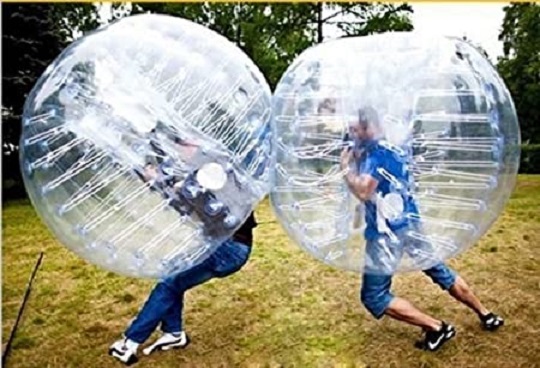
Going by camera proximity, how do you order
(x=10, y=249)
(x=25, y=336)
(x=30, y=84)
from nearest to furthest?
(x=25, y=336)
(x=10, y=249)
(x=30, y=84)

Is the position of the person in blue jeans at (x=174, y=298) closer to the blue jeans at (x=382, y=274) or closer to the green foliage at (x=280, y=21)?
the blue jeans at (x=382, y=274)

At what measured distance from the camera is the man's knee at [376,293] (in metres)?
1.39

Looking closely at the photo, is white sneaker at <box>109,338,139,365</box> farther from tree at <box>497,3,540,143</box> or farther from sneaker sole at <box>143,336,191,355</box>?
tree at <box>497,3,540,143</box>

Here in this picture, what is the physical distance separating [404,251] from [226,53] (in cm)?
47

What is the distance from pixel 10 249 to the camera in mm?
1970

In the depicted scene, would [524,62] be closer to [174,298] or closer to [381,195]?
[381,195]

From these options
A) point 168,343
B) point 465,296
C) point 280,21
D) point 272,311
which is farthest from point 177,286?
point 280,21

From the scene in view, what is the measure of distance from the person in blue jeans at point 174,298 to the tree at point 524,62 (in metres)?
1.09

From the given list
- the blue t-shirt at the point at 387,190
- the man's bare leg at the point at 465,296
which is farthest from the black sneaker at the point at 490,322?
the blue t-shirt at the point at 387,190

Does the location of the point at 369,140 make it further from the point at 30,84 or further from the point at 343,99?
the point at 30,84

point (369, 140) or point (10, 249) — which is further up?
point (369, 140)

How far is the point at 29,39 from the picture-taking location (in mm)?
2623

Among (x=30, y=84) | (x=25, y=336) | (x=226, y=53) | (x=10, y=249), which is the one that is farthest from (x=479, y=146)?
(x=30, y=84)

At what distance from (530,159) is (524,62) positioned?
33 cm
